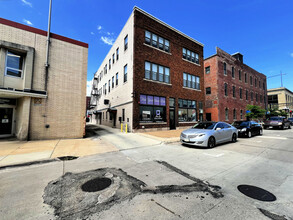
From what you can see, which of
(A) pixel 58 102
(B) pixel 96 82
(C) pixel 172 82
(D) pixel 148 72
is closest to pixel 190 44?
(C) pixel 172 82

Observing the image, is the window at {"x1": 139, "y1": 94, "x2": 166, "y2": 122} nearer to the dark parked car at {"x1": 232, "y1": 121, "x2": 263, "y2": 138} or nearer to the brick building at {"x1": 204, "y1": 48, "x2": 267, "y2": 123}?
the dark parked car at {"x1": 232, "y1": 121, "x2": 263, "y2": 138}

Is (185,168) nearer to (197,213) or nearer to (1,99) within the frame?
(197,213)

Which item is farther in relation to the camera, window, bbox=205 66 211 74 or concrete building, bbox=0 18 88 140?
window, bbox=205 66 211 74

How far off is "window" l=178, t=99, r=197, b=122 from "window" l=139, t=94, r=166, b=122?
297cm

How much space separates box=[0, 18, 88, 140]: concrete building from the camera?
28.9ft

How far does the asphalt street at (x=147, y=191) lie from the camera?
2.37 m

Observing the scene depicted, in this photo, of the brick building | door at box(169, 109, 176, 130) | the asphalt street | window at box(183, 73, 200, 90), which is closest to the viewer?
the asphalt street

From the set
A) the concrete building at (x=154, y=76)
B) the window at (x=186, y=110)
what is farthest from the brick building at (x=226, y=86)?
the window at (x=186, y=110)

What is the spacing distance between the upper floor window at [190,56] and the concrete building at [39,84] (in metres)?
13.8

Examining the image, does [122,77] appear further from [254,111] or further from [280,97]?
[280,97]

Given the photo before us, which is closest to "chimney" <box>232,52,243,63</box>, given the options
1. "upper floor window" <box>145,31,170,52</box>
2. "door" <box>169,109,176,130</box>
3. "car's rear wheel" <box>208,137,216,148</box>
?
"upper floor window" <box>145,31,170,52</box>

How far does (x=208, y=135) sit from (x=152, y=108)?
8.75m

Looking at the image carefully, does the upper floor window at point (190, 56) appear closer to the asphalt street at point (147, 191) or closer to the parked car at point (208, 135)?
the parked car at point (208, 135)

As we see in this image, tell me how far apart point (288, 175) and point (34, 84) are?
14.0 meters
